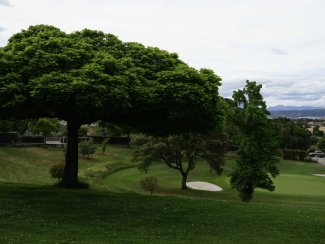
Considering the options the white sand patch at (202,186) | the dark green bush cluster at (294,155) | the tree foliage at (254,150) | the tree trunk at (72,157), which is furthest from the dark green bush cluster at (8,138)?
the dark green bush cluster at (294,155)

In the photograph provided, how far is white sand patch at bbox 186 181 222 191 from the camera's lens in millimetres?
55094

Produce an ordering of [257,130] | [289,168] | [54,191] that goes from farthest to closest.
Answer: [289,168]
[257,130]
[54,191]

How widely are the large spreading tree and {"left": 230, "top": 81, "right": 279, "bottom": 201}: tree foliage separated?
17054 millimetres

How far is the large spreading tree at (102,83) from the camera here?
63.3 ft

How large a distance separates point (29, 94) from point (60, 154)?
50.6 meters

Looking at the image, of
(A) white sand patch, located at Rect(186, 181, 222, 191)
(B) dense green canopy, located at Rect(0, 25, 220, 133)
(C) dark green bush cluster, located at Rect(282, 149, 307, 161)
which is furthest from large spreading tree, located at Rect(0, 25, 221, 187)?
(C) dark green bush cluster, located at Rect(282, 149, 307, 161)

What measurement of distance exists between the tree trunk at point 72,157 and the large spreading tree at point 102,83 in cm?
63

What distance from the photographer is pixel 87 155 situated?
2908 inches

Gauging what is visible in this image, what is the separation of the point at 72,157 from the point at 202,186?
34.3m

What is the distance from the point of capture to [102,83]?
1941 centimetres

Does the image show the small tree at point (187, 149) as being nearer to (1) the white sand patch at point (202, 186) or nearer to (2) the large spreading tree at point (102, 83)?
(1) the white sand patch at point (202, 186)

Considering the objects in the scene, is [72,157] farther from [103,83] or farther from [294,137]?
[294,137]

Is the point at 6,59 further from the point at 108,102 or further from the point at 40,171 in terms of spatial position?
the point at 40,171

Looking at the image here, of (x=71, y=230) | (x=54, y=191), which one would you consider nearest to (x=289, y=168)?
(x=54, y=191)
